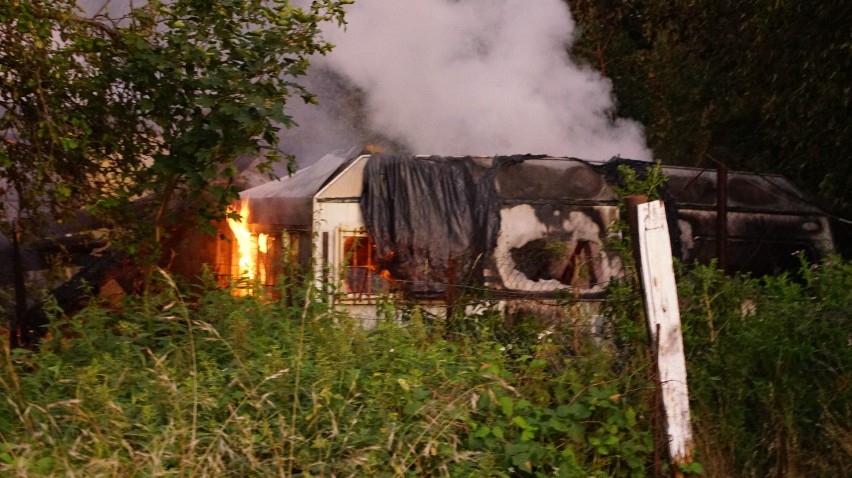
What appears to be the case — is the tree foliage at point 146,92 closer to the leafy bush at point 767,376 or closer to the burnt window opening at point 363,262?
the burnt window opening at point 363,262

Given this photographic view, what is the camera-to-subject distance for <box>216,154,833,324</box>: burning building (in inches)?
358

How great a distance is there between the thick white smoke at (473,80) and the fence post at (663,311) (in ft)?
23.7

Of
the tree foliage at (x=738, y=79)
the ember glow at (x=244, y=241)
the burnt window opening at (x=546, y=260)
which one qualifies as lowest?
the burnt window opening at (x=546, y=260)

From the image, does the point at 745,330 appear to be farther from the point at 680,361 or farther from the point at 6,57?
the point at 6,57

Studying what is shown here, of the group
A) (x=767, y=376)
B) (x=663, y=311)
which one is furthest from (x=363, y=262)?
(x=663, y=311)

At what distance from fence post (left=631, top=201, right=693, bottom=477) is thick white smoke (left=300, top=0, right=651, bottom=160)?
7.22 m

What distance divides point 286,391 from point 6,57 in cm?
395

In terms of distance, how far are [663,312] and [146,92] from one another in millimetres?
4361

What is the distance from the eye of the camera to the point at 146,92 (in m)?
6.96

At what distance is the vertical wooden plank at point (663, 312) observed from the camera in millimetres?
4875

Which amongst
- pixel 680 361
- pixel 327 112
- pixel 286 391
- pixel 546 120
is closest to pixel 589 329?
pixel 680 361

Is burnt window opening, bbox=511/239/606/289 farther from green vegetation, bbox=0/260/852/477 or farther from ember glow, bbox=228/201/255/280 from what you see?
ember glow, bbox=228/201/255/280

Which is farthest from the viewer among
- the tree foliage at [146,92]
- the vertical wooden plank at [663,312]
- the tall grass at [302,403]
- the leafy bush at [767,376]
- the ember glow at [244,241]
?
the ember glow at [244,241]

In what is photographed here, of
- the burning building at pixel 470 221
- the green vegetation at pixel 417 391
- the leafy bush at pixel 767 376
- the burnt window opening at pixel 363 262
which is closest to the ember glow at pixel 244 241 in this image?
the burning building at pixel 470 221
